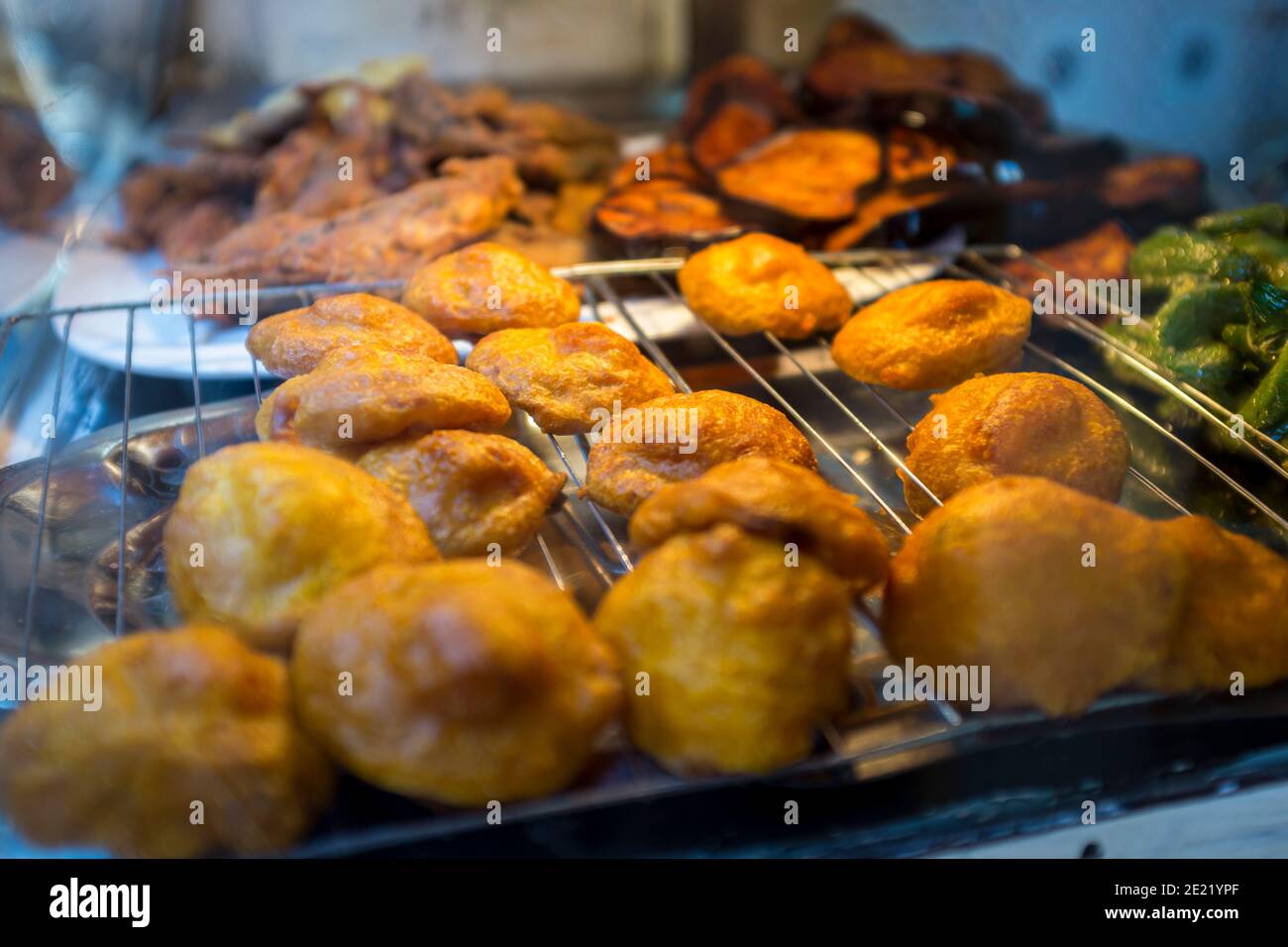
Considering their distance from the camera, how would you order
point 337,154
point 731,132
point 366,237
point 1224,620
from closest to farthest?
point 1224,620
point 366,237
point 337,154
point 731,132

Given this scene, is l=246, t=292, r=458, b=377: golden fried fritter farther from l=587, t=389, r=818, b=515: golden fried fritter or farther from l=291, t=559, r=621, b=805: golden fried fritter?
l=291, t=559, r=621, b=805: golden fried fritter

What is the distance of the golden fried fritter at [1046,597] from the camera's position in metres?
1.34

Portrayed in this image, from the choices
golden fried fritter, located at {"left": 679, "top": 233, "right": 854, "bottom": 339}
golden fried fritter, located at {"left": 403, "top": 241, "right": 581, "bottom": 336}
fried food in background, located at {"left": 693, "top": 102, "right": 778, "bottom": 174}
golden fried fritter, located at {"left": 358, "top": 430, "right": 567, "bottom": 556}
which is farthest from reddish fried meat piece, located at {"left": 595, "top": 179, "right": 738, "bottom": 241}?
golden fried fritter, located at {"left": 358, "top": 430, "right": 567, "bottom": 556}

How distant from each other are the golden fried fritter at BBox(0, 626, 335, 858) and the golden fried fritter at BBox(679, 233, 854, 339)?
160cm

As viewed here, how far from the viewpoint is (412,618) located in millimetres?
1192

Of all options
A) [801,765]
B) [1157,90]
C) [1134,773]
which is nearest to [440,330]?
[801,765]

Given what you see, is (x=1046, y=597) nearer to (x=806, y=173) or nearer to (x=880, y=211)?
(x=880, y=211)

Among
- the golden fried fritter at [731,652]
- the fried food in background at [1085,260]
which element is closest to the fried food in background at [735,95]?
the fried food in background at [1085,260]

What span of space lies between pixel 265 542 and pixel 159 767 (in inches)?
12.3

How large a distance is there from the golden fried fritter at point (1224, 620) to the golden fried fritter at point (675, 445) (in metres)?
0.66

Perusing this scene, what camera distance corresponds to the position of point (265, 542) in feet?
4.39

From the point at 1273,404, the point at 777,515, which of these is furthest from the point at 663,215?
the point at 777,515

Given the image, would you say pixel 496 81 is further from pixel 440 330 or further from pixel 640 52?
pixel 440 330

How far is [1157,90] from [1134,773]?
124 inches
